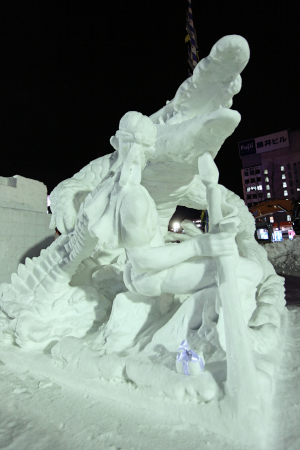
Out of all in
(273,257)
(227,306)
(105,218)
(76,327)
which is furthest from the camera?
(273,257)

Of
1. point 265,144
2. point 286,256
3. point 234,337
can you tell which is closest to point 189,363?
point 234,337

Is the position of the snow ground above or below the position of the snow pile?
below

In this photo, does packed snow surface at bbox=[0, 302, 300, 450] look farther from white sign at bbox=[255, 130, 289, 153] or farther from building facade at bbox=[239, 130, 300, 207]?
white sign at bbox=[255, 130, 289, 153]

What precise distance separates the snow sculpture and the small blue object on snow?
36 millimetres

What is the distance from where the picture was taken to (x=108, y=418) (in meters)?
1.34

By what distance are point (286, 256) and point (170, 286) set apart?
5257 millimetres

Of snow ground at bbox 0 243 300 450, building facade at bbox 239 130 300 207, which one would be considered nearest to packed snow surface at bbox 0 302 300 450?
→ snow ground at bbox 0 243 300 450

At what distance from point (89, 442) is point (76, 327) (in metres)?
1.11

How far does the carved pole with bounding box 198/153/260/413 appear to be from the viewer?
3.74ft

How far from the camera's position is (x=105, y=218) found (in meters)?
1.70

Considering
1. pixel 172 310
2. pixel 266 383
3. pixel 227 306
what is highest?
pixel 227 306

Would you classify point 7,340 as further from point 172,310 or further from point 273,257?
point 273,257

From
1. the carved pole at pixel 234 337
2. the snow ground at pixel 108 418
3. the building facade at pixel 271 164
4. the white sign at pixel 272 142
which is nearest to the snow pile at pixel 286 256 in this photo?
the snow ground at pixel 108 418

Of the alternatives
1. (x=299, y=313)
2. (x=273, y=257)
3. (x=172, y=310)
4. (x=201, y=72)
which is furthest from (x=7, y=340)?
(x=273, y=257)
